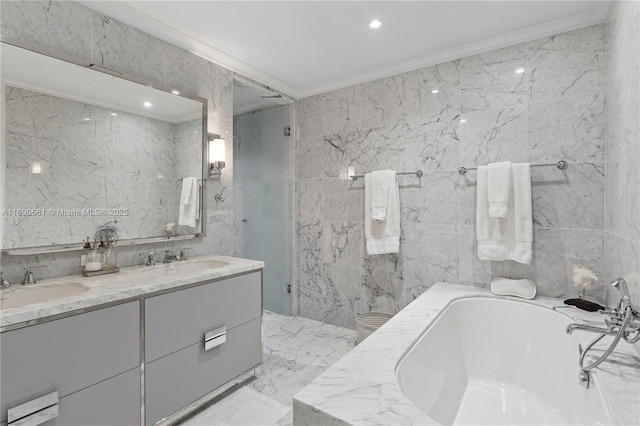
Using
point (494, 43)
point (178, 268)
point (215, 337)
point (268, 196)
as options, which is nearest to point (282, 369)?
point (215, 337)

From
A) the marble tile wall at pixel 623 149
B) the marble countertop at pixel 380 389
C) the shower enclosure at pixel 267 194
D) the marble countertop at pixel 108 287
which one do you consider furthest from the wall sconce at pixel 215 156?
the marble tile wall at pixel 623 149

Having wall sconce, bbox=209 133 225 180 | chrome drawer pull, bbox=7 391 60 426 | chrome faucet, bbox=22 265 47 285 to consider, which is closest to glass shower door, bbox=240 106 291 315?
wall sconce, bbox=209 133 225 180

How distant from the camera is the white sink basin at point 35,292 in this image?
1.41 metres

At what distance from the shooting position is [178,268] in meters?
2.10

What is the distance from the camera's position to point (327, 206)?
3.09m

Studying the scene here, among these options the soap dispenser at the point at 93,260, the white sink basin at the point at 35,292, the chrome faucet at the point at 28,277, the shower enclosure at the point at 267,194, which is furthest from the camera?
the shower enclosure at the point at 267,194

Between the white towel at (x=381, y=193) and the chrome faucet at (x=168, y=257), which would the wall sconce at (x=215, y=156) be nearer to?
the chrome faucet at (x=168, y=257)

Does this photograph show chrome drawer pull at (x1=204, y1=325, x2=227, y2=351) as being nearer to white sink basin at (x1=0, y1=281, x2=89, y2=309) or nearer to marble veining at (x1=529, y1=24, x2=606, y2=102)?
white sink basin at (x1=0, y1=281, x2=89, y2=309)

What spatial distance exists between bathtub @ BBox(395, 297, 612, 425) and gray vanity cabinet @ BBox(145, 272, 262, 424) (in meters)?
1.11

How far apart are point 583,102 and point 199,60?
264cm

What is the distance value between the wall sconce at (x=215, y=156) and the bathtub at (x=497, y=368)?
71.9 inches

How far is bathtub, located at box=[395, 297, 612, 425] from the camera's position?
4.72 feet

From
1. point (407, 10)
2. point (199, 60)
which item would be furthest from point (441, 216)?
point (199, 60)

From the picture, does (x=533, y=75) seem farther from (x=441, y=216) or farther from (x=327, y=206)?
(x=327, y=206)
